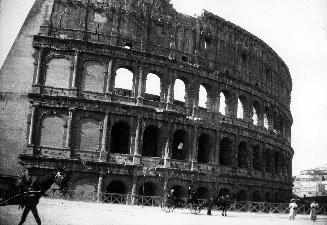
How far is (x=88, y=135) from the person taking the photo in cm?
2308

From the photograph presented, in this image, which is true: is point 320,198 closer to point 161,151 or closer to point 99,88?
point 161,151

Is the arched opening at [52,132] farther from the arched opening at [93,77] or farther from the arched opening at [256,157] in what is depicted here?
the arched opening at [256,157]

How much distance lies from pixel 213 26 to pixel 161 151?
407 inches

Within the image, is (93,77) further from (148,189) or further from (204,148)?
(204,148)

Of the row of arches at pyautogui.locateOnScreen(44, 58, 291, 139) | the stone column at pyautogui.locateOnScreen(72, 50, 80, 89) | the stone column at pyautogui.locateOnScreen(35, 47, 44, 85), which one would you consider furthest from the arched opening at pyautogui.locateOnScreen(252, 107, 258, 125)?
the stone column at pyautogui.locateOnScreen(35, 47, 44, 85)

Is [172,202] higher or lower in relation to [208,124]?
lower

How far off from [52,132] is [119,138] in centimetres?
444

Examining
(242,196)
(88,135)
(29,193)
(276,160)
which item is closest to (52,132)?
(88,135)

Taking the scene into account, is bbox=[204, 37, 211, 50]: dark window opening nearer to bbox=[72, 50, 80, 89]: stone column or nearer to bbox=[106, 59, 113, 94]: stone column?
bbox=[106, 59, 113, 94]: stone column

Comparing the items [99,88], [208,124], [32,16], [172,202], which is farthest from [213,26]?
[172,202]

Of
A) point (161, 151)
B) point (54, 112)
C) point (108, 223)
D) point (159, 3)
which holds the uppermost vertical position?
point (159, 3)

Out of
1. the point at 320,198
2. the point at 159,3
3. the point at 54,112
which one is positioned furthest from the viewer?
the point at 320,198

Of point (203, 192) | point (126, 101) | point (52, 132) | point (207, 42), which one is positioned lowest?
point (203, 192)

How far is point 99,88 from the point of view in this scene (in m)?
23.6
